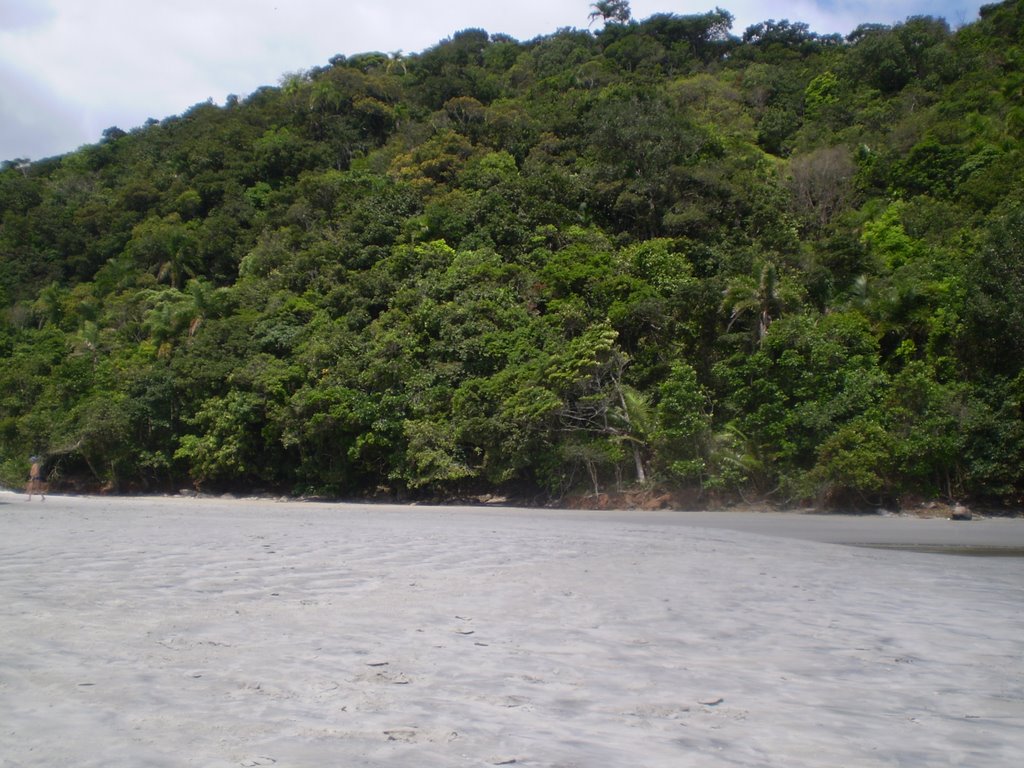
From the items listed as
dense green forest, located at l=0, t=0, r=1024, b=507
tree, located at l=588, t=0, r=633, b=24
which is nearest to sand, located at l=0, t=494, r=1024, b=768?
dense green forest, located at l=0, t=0, r=1024, b=507

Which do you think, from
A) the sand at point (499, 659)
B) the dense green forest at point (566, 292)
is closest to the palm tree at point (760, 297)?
the dense green forest at point (566, 292)

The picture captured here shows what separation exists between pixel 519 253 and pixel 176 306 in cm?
1668

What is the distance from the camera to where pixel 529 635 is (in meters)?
5.50

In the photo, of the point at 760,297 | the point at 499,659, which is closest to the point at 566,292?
the point at 760,297

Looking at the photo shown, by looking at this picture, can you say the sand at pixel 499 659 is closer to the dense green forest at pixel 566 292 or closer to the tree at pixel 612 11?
the dense green forest at pixel 566 292

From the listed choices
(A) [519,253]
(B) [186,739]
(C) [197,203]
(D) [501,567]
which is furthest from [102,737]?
(C) [197,203]

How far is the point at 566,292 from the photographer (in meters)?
25.8

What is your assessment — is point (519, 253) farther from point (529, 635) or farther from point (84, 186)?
point (84, 186)

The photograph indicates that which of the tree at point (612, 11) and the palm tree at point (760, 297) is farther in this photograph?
the tree at point (612, 11)

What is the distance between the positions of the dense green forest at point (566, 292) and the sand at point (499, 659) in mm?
11101

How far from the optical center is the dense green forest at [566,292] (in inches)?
788

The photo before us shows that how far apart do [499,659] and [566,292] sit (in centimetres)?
2153

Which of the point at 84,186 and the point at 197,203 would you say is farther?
the point at 84,186

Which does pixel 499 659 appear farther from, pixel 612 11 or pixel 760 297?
pixel 612 11
